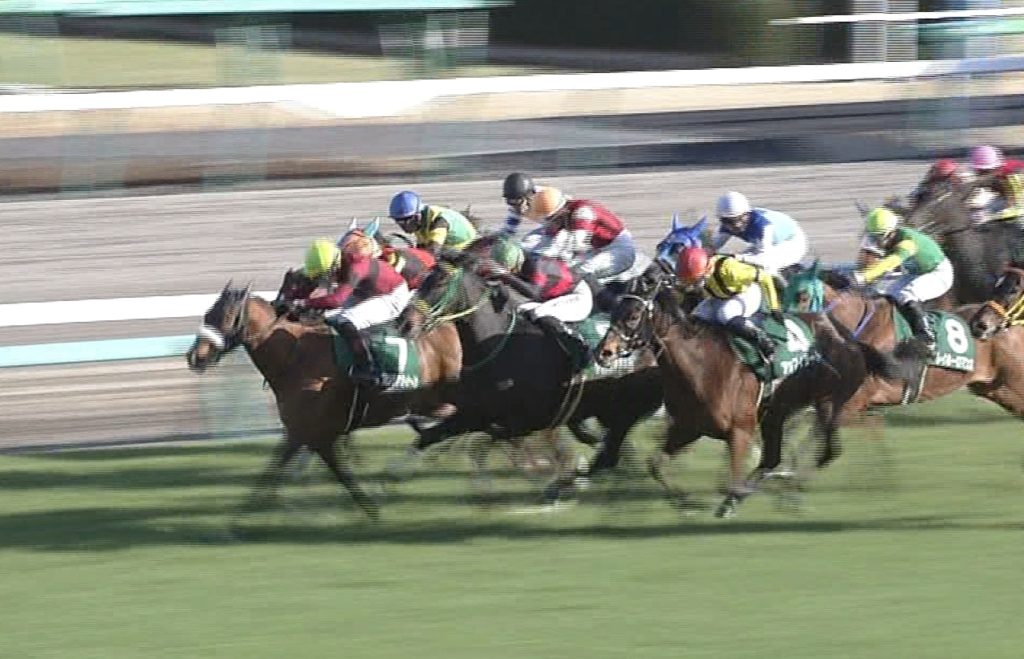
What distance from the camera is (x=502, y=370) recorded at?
9.15 m

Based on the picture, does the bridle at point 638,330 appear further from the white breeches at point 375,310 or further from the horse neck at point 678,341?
the white breeches at point 375,310

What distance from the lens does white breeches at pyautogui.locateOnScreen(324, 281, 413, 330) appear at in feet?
28.8

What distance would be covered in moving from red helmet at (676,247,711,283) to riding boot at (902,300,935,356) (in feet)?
3.85

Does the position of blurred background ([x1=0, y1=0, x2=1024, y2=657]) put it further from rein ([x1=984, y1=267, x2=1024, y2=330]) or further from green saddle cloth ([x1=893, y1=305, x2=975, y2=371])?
rein ([x1=984, y1=267, x2=1024, y2=330])

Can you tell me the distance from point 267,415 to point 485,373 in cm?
226

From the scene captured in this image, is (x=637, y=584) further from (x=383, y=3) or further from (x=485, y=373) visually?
(x=383, y=3)

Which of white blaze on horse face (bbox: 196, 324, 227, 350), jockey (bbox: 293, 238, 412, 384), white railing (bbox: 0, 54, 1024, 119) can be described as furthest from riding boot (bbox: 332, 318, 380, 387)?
white railing (bbox: 0, 54, 1024, 119)

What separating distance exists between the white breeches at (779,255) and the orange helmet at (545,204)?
3.15 ft

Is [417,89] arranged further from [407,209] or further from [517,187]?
[517,187]

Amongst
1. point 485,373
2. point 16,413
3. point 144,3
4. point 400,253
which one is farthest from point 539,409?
point 144,3

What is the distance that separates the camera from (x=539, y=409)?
9.20 meters

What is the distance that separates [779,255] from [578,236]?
1.00 meters

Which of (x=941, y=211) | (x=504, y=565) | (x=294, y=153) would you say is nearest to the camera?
(x=504, y=565)

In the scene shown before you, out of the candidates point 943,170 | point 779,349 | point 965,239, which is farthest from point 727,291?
point 943,170
